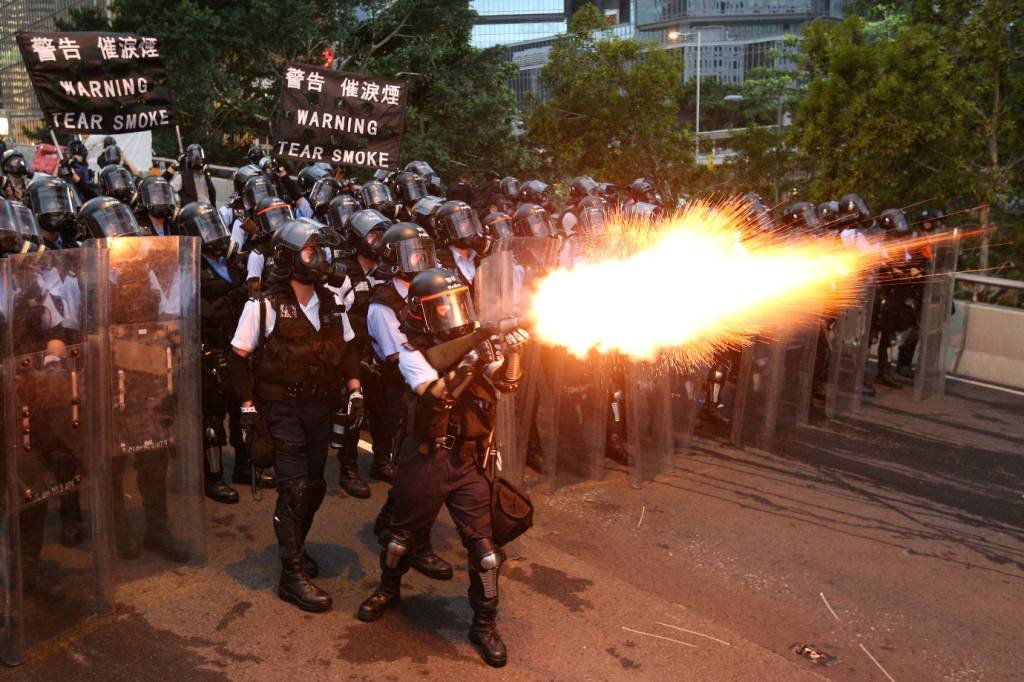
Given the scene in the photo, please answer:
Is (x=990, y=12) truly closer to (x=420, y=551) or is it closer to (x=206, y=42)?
(x=420, y=551)

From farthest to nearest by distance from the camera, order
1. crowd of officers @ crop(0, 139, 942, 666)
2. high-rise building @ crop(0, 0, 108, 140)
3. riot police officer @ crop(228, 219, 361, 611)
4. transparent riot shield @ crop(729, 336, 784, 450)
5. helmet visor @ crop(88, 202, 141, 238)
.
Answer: high-rise building @ crop(0, 0, 108, 140) → transparent riot shield @ crop(729, 336, 784, 450) → helmet visor @ crop(88, 202, 141, 238) → riot police officer @ crop(228, 219, 361, 611) → crowd of officers @ crop(0, 139, 942, 666)

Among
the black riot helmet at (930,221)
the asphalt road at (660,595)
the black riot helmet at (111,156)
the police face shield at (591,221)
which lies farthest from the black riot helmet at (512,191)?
the asphalt road at (660,595)

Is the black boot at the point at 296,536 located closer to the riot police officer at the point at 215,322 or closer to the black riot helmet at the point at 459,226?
the riot police officer at the point at 215,322

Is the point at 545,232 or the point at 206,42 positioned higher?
the point at 206,42

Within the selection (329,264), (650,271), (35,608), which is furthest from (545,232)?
(35,608)

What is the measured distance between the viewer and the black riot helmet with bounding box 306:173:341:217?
11.4 metres

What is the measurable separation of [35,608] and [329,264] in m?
2.51

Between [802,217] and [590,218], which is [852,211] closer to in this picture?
[802,217]

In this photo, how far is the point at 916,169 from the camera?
15.1 m

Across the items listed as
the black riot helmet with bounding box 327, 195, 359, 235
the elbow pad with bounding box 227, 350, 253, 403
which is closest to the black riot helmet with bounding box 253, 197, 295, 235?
the black riot helmet with bounding box 327, 195, 359, 235

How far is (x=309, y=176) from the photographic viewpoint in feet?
43.3

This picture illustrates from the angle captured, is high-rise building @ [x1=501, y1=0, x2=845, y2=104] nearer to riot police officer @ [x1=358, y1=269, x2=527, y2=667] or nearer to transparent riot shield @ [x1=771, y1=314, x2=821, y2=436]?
transparent riot shield @ [x1=771, y1=314, x2=821, y2=436]

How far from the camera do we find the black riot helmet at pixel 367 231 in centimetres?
785

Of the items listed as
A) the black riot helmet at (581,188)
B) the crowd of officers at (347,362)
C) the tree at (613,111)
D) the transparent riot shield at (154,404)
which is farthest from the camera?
the tree at (613,111)
